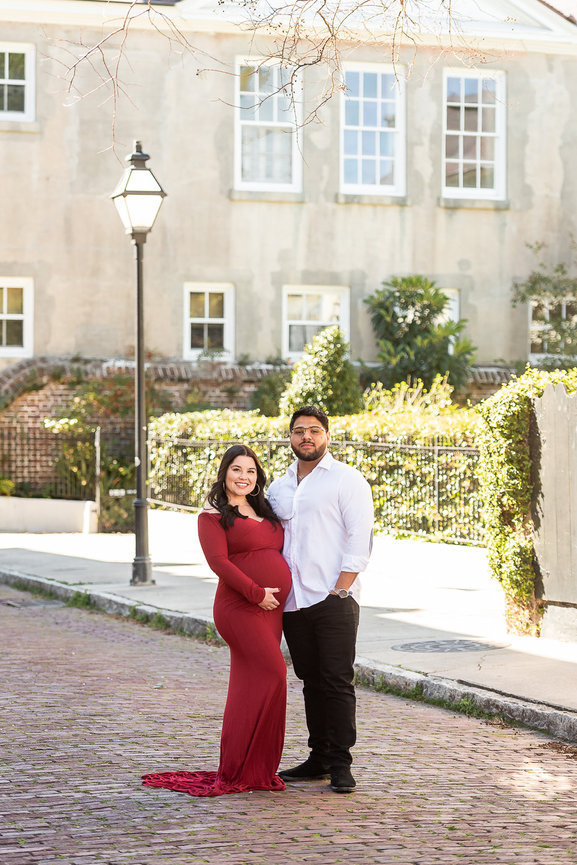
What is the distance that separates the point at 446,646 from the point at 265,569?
4.07 m

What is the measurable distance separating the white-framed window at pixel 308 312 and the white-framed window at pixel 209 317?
1.09 metres

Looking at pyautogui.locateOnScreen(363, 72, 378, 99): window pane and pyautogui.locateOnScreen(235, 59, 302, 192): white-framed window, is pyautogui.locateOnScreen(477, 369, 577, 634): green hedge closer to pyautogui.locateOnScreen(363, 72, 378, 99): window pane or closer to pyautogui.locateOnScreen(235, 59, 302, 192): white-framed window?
pyautogui.locateOnScreen(235, 59, 302, 192): white-framed window

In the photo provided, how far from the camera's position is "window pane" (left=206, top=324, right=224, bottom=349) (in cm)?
2498

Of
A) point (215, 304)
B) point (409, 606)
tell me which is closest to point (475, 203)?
point (215, 304)

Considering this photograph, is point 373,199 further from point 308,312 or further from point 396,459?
point 396,459

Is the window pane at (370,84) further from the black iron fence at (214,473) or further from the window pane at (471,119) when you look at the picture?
the black iron fence at (214,473)

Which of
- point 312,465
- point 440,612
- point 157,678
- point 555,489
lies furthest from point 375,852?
point 440,612

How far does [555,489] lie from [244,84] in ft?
56.6

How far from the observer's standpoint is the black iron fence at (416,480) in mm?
15750

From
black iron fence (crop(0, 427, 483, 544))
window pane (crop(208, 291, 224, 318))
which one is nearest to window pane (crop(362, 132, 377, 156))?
window pane (crop(208, 291, 224, 318))

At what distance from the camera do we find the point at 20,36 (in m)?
24.0

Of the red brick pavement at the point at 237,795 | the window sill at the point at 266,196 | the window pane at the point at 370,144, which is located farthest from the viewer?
the window pane at the point at 370,144

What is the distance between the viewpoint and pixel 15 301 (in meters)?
24.2

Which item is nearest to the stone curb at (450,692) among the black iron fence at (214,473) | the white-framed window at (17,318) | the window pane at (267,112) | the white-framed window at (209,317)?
the black iron fence at (214,473)
